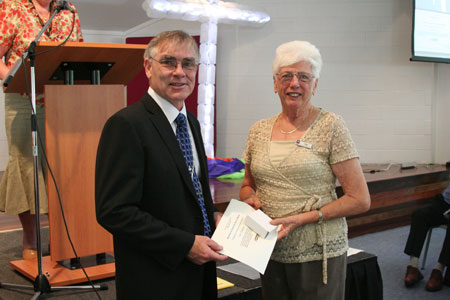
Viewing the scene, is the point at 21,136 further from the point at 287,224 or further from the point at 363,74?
the point at 363,74

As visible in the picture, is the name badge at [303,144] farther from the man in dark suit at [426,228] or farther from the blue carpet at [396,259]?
the man in dark suit at [426,228]

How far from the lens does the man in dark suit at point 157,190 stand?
1406 mm

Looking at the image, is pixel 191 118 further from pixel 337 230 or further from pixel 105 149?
pixel 337 230

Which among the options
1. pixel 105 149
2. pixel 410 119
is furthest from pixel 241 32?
pixel 105 149

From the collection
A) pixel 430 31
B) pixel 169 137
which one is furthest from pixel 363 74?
pixel 169 137

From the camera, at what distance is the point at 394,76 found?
6684 mm

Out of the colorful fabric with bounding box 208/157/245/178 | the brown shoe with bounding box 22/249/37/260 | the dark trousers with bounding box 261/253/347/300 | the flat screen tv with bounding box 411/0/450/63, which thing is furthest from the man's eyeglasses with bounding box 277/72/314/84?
the flat screen tv with bounding box 411/0/450/63

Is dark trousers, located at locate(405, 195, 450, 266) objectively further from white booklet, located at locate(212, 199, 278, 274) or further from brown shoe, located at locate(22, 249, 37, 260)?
brown shoe, located at locate(22, 249, 37, 260)

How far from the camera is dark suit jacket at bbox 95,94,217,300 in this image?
1403mm

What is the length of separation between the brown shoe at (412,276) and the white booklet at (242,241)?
238 centimetres

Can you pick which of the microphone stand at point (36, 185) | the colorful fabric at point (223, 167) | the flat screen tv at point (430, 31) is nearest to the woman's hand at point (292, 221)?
the microphone stand at point (36, 185)

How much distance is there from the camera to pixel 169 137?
1.49 m

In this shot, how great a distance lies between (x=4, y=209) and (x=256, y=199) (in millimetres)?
1543

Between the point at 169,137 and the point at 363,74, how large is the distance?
576 cm
